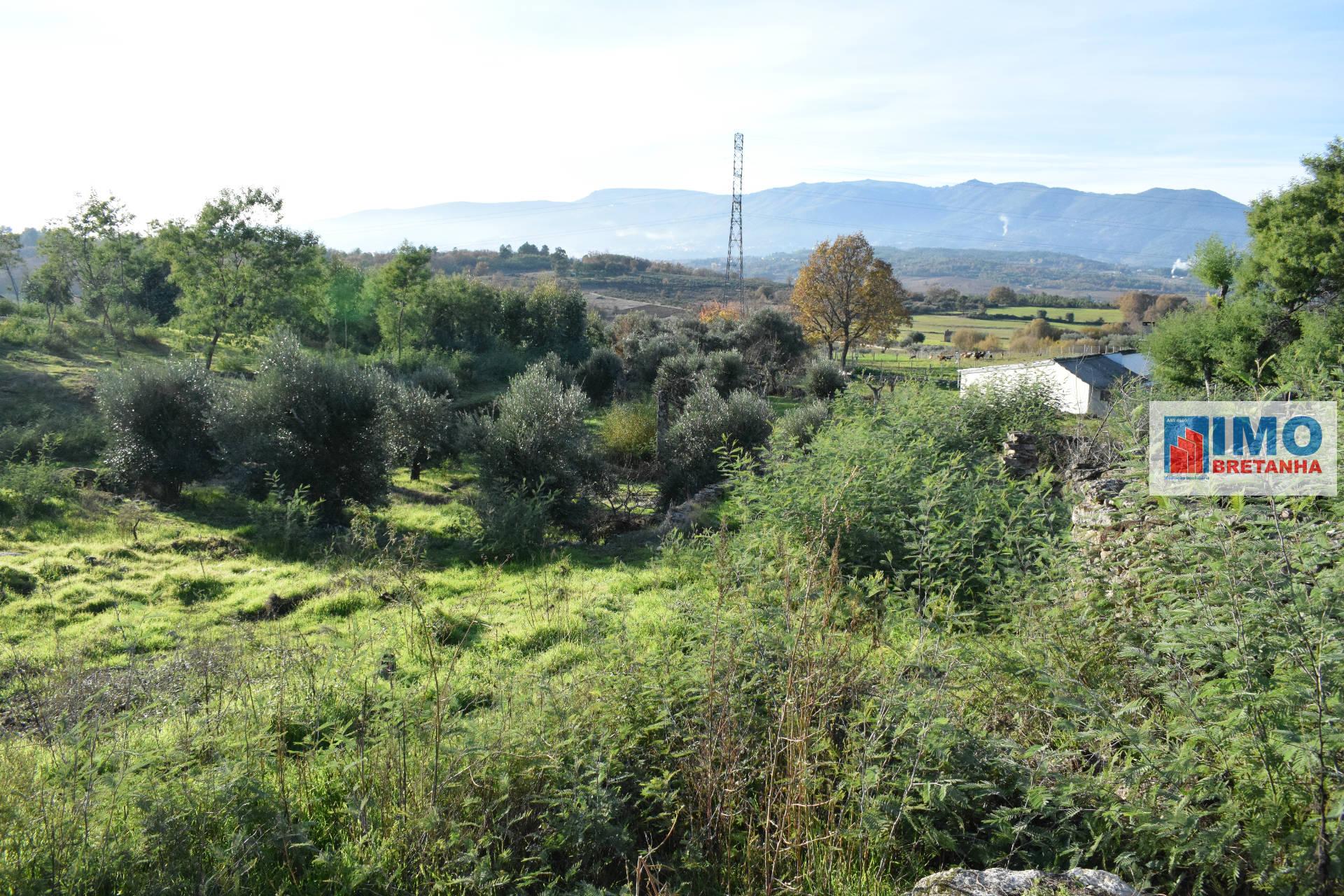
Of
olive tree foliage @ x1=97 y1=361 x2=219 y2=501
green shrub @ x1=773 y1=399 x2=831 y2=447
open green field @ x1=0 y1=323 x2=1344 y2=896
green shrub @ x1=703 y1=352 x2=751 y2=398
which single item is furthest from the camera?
green shrub @ x1=703 y1=352 x2=751 y2=398

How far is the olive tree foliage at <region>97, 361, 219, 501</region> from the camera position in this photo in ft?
50.7

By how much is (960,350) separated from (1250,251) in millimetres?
30028

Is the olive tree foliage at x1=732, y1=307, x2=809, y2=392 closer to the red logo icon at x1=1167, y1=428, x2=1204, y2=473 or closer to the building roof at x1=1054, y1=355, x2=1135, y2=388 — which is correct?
the building roof at x1=1054, y1=355, x2=1135, y2=388

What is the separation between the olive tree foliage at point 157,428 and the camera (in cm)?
1545

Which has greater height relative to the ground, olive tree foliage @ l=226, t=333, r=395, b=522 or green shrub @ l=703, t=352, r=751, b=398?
green shrub @ l=703, t=352, r=751, b=398

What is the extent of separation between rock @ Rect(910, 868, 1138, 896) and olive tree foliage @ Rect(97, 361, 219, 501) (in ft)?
54.6

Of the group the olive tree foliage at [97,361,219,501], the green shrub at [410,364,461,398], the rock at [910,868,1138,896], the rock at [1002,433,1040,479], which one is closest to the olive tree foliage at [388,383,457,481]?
the green shrub at [410,364,461,398]

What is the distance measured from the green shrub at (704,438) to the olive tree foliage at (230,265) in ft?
59.7

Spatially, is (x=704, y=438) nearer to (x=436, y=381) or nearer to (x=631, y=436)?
(x=631, y=436)

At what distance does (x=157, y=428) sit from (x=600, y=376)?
18.8m

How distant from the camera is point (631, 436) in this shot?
21578mm

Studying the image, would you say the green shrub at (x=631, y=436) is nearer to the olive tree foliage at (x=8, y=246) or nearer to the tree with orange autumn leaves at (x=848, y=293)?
the tree with orange autumn leaves at (x=848, y=293)

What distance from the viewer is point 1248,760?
9.55 feet

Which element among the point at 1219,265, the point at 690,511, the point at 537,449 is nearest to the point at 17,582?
the point at 537,449
